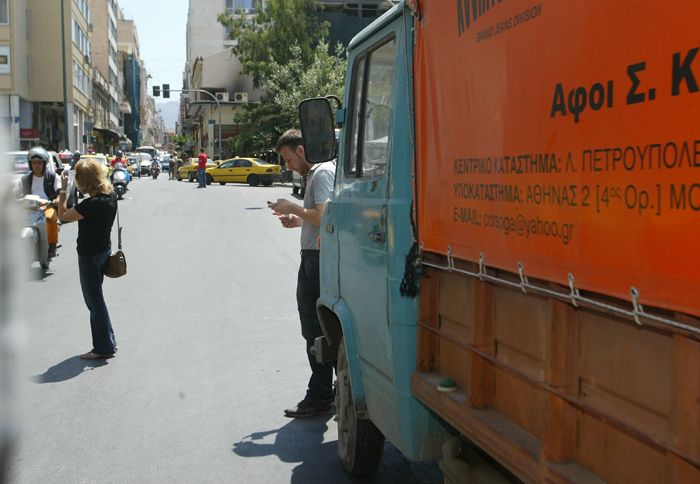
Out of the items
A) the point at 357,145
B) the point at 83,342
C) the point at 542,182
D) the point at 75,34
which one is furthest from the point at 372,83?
the point at 75,34

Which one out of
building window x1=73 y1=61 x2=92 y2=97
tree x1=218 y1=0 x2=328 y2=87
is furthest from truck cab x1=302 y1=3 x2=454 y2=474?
building window x1=73 y1=61 x2=92 y2=97

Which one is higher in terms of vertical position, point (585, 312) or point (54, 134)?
point (54, 134)

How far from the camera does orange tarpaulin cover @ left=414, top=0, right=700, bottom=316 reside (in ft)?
6.13

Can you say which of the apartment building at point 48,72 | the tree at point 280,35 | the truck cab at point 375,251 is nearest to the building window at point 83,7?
the apartment building at point 48,72

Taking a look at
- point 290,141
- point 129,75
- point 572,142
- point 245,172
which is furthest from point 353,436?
point 129,75

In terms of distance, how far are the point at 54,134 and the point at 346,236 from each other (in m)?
61.2

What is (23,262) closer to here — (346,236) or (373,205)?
(373,205)

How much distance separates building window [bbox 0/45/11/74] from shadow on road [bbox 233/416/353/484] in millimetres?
46353

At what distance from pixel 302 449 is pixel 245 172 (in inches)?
1509

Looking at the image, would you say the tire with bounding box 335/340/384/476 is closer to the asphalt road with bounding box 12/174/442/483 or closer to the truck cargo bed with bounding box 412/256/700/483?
the asphalt road with bounding box 12/174/442/483

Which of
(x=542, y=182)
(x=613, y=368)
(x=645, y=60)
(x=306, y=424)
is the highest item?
(x=645, y=60)

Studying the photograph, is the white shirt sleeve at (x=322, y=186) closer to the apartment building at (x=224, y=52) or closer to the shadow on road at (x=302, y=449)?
the shadow on road at (x=302, y=449)

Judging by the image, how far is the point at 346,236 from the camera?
4352mm

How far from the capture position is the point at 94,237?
23.7 feet
